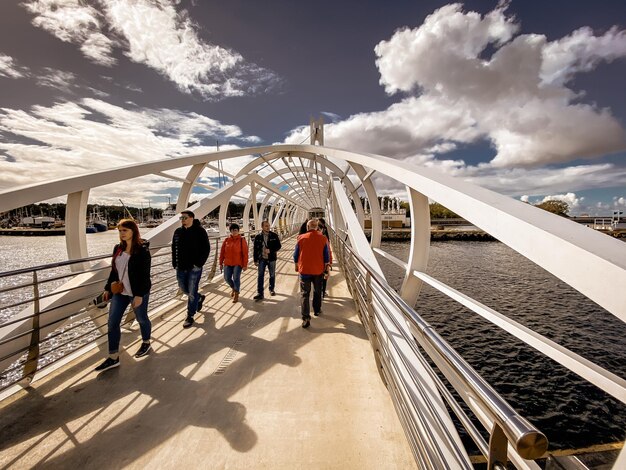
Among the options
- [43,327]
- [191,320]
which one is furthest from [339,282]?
[43,327]

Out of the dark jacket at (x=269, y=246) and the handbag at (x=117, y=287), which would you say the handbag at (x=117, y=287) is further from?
the dark jacket at (x=269, y=246)

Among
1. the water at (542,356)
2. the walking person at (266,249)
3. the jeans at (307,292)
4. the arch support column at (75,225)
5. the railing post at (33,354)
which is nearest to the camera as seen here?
the railing post at (33,354)

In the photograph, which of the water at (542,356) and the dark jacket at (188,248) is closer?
the dark jacket at (188,248)

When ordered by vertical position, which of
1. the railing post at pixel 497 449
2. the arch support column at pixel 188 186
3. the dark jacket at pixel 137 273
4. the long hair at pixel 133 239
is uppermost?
the arch support column at pixel 188 186

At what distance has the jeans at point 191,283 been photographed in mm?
3863

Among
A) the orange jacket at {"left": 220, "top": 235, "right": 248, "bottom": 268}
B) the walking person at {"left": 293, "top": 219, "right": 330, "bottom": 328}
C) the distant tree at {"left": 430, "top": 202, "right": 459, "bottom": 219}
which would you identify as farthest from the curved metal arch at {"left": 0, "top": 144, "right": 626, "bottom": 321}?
the distant tree at {"left": 430, "top": 202, "right": 459, "bottom": 219}

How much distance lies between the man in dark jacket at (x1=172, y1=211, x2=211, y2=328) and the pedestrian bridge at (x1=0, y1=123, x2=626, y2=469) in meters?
0.49

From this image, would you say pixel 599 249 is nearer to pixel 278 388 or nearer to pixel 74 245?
pixel 278 388

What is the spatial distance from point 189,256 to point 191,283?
0.37 metres

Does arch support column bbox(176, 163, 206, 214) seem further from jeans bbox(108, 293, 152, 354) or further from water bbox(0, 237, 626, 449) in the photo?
water bbox(0, 237, 626, 449)

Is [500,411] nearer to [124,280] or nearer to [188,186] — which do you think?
[124,280]

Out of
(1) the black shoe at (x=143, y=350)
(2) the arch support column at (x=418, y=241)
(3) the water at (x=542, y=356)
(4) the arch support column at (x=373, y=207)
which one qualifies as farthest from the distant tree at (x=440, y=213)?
(1) the black shoe at (x=143, y=350)

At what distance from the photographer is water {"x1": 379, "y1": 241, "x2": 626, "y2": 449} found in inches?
225

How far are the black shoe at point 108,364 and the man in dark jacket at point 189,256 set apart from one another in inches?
40.9
